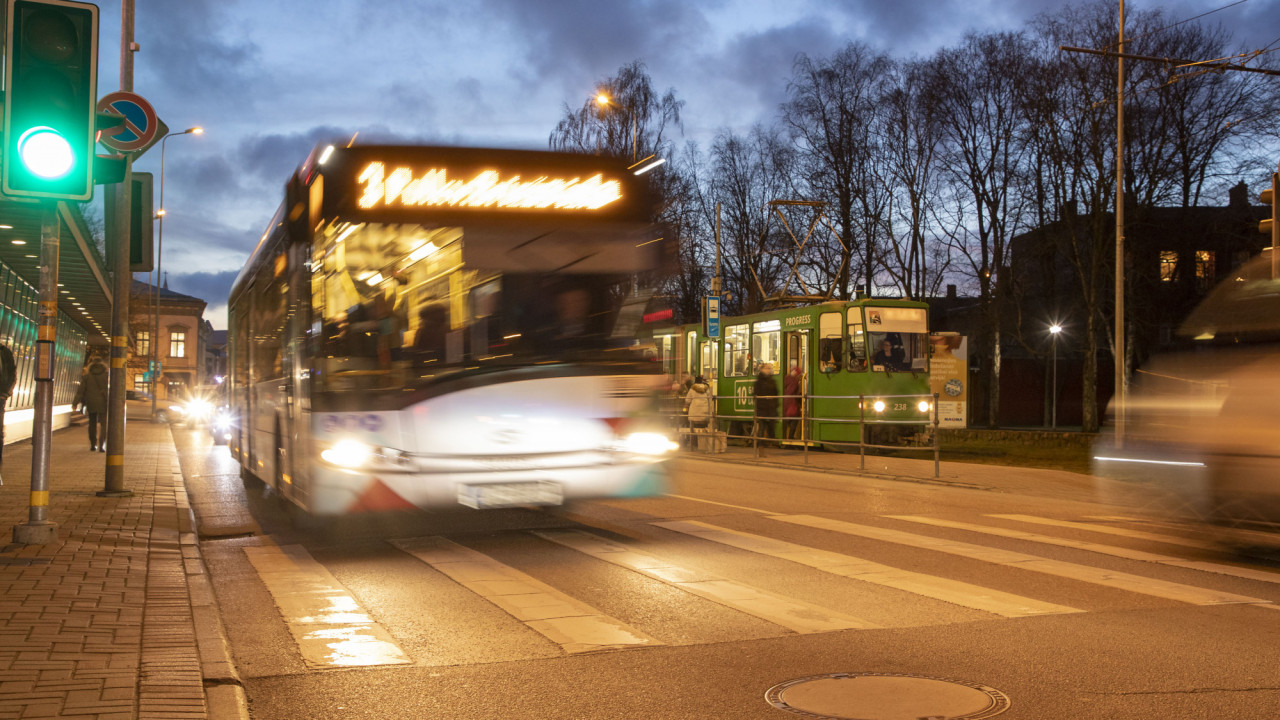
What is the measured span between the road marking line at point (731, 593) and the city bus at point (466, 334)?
0.61 metres

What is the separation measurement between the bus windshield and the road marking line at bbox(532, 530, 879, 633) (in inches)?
64.0

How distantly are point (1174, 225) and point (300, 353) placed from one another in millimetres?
35920

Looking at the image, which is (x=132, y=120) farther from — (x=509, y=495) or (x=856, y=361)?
(x=856, y=361)

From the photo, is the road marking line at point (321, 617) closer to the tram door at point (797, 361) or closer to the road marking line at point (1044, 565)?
the road marking line at point (1044, 565)

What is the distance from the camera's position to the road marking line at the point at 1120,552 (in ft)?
26.2

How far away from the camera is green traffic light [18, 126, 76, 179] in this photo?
23.4ft

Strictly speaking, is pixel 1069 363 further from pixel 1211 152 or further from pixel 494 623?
pixel 494 623

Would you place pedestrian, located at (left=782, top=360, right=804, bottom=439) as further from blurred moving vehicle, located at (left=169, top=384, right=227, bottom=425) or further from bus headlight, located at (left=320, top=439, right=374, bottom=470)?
blurred moving vehicle, located at (left=169, top=384, right=227, bottom=425)

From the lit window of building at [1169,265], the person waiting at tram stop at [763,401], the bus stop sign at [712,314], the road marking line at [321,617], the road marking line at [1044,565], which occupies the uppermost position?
the lit window of building at [1169,265]

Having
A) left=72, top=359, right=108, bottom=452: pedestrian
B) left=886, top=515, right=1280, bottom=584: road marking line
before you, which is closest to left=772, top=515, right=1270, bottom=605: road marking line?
left=886, top=515, right=1280, bottom=584: road marking line

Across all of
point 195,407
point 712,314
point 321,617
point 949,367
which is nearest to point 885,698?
point 321,617

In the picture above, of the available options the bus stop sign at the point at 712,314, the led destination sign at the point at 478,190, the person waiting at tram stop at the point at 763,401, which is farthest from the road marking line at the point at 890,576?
the bus stop sign at the point at 712,314

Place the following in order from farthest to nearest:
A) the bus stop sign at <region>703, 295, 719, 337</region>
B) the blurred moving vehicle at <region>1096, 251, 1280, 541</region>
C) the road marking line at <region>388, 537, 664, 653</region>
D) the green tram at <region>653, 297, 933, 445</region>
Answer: the bus stop sign at <region>703, 295, 719, 337</region> → the green tram at <region>653, 297, 933, 445</region> → the blurred moving vehicle at <region>1096, 251, 1280, 541</region> → the road marking line at <region>388, 537, 664, 653</region>

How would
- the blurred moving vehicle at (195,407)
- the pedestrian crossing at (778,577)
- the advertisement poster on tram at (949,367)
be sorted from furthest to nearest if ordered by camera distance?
the blurred moving vehicle at (195,407) → the advertisement poster on tram at (949,367) → the pedestrian crossing at (778,577)
